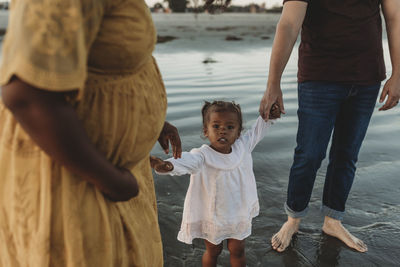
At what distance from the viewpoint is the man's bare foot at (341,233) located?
2.35m

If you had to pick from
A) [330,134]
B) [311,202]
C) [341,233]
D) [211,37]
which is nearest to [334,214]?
[341,233]

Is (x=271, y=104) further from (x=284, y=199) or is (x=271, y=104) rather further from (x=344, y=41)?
(x=284, y=199)

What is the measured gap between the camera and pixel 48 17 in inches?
28.5

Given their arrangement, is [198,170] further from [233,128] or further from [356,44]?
[356,44]

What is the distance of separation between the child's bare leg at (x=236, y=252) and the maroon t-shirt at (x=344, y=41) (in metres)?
1.09

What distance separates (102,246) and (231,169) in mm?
1016

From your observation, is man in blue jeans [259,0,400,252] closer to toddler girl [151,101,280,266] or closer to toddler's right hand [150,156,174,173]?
toddler girl [151,101,280,266]

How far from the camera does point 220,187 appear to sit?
1886 mm

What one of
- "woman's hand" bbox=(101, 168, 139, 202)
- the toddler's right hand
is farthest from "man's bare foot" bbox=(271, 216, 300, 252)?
"woman's hand" bbox=(101, 168, 139, 202)

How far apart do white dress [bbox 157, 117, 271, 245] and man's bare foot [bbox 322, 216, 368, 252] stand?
0.86m

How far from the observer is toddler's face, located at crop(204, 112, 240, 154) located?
191cm

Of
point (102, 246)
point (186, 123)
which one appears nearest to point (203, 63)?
point (186, 123)

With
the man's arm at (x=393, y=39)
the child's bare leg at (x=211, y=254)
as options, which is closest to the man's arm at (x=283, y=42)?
the man's arm at (x=393, y=39)

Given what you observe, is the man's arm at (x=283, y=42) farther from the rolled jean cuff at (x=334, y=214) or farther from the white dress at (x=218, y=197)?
the rolled jean cuff at (x=334, y=214)
